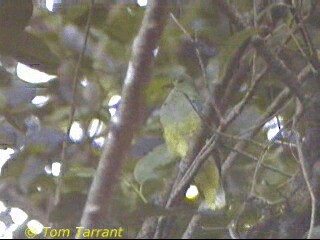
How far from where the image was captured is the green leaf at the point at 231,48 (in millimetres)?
651

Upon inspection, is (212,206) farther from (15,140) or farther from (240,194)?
(15,140)

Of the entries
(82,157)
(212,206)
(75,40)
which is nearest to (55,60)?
(75,40)

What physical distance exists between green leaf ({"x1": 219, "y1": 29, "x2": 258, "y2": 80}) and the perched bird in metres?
0.04

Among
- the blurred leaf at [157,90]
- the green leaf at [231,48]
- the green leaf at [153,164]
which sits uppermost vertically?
the green leaf at [231,48]

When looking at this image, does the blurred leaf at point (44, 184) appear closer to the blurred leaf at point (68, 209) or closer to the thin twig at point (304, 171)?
the blurred leaf at point (68, 209)

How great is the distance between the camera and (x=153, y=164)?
2.11ft

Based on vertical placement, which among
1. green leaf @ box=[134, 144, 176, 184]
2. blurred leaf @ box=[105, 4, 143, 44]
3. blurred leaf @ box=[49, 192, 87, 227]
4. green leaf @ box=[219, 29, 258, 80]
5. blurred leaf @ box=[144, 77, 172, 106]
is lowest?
blurred leaf @ box=[49, 192, 87, 227]

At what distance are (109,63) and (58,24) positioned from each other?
0.28 feet

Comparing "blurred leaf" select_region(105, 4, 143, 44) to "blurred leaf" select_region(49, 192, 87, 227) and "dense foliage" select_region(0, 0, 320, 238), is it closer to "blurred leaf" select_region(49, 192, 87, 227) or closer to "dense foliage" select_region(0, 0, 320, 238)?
"dense foliage" select_region(0, 0, 320, 238)

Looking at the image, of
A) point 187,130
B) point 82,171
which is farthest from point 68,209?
point 187,130

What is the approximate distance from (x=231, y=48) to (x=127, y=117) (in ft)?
0.43

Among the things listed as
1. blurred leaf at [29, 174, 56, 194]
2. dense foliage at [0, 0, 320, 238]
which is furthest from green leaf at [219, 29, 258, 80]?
blurred leaf at [29, 174, 56, 194]

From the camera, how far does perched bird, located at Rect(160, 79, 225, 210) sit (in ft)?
2.04

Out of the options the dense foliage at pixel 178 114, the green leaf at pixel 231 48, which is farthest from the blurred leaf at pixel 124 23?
the green leaf at pixel 231 48
